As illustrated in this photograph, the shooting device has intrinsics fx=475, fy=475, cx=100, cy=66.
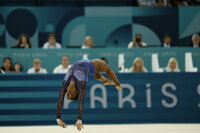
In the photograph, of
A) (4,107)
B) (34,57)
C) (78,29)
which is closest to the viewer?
(4,107)

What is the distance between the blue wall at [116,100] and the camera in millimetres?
10562

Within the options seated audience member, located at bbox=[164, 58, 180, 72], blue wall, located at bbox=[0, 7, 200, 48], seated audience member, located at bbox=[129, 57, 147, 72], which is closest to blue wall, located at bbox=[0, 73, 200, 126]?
seated audience member, located at bbox=[129, 57, 147, 72]

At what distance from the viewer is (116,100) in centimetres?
1070

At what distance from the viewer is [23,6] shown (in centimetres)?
1420

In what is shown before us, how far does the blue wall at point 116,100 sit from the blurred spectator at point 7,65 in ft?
2.73

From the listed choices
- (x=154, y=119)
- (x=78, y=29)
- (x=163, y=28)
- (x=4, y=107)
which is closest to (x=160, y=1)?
(x=163, y=28)

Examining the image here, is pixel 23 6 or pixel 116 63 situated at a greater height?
pixel 23 6

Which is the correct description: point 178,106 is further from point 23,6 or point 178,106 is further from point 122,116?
point 23,6

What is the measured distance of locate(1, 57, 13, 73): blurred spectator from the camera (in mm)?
11369

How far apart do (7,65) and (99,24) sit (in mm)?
3631

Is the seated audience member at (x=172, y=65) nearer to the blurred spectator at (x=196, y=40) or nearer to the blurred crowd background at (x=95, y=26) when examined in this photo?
the blurred spectator at (x=196, y=40)

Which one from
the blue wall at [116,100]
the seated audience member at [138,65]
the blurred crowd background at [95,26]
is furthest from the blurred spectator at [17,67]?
the seated audience member at [138,65]

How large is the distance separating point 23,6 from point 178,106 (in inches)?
→ 236

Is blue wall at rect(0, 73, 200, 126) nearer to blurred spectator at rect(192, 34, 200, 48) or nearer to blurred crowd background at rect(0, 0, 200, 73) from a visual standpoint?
blurred spectator at rect(192, 34, 200, 48)
